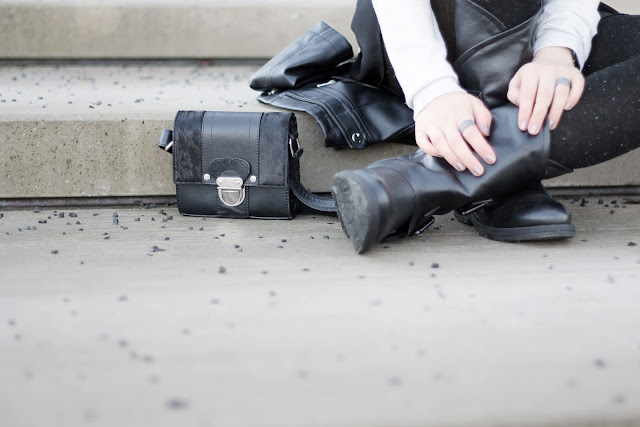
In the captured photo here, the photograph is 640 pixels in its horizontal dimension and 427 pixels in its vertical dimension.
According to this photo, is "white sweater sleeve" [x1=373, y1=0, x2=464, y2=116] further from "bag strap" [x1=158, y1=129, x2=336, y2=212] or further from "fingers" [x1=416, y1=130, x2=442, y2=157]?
"bag strap" [x1=158, y1=129, x2=336, y2=212]

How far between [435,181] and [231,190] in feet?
1.53

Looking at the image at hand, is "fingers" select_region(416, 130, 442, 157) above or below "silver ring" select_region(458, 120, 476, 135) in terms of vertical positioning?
below

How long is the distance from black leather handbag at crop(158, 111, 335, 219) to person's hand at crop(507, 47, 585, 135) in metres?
0.45

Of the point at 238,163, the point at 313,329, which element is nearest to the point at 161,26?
the point at 238,163

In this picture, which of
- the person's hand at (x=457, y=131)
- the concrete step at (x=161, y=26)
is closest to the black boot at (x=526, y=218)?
the person's hand at (x=457, y=131)

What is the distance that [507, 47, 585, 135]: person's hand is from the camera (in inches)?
43.4

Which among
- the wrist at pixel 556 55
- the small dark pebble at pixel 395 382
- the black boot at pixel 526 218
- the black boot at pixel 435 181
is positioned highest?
A: the wrist at pixel 556 55

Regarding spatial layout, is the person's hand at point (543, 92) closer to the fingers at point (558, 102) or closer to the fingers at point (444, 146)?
the fingers at point (558, 102)

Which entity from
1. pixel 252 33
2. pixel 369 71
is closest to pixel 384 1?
pixel 369 71

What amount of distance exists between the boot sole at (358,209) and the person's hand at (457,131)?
15 centimetres

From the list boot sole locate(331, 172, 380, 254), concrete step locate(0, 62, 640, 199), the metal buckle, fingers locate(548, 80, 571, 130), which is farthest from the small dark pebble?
concrete step locate(0, 62, 640, 199)

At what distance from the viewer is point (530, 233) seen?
1.17 m

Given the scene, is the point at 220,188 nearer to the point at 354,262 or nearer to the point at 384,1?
the point at 354,262

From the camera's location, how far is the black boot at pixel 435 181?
109 cm
